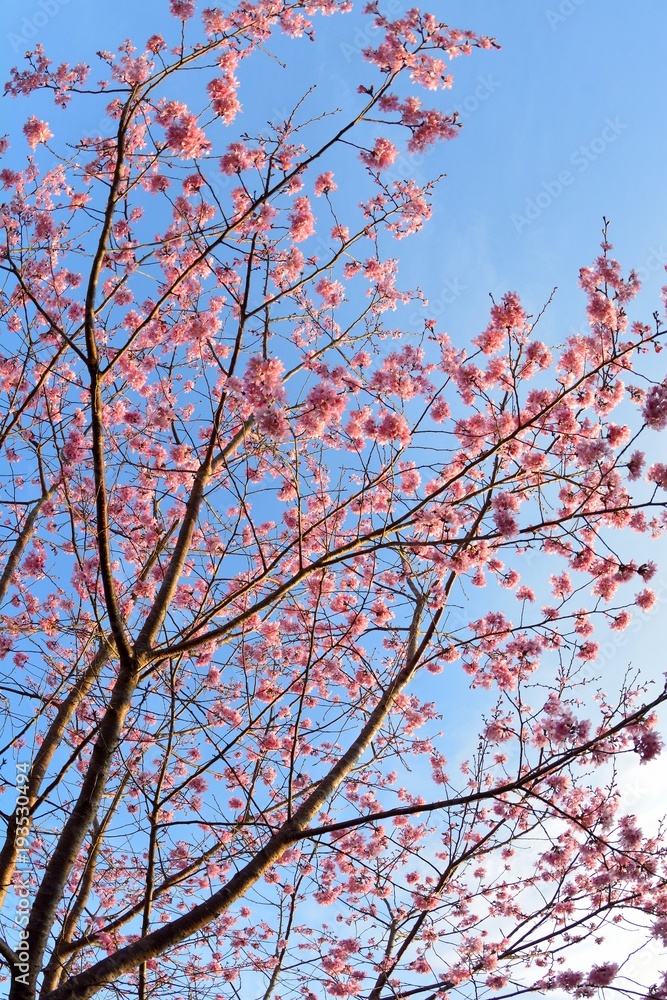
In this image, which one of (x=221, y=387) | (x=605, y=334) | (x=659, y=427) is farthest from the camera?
(x=605, y=334)

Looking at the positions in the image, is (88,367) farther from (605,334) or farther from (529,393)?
(605,334)

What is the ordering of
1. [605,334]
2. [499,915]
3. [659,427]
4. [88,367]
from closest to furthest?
1. [88,367]
2. [659,427]
3. [605,334]
4. [499,915]

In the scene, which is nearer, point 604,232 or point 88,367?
point 88,367

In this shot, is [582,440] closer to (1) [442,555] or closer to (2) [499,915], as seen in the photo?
(1) [442,555]

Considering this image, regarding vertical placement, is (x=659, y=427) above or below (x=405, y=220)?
below

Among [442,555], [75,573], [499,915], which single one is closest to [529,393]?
[442,555]

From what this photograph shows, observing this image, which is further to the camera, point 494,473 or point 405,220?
point 405,220

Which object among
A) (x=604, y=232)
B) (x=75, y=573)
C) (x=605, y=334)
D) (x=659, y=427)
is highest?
(x=75, y=573)

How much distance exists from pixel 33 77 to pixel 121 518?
11.8 ft

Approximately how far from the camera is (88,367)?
3568 mm

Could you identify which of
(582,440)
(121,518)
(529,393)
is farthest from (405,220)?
(121,518)

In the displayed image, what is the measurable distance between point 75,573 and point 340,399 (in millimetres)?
3734

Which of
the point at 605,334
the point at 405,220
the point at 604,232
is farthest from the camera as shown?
the point at 405,220

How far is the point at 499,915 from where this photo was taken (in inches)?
253
